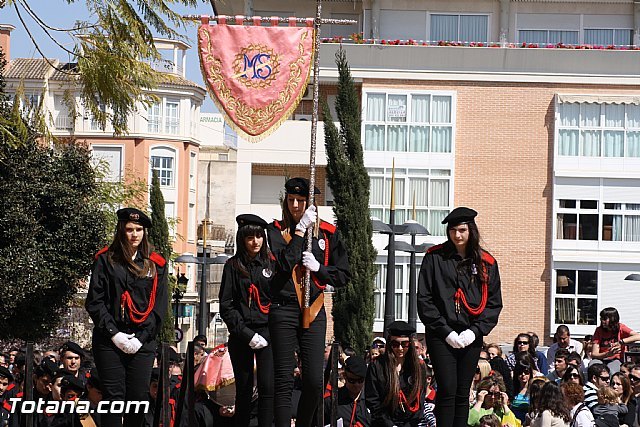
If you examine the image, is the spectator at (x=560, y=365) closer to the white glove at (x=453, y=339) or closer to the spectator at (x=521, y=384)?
the spectator at (x=521, y=384)

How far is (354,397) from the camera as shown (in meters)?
10.6

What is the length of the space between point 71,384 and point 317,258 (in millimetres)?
3272

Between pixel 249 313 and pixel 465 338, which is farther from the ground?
pixel 249 313

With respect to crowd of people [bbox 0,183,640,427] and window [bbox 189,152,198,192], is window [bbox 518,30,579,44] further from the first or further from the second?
window [bbox 189,152,198,192]

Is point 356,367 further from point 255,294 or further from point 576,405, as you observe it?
point 576,405

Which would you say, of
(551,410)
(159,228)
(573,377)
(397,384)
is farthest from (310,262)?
(159,228)

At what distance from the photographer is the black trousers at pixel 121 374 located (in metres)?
8.60

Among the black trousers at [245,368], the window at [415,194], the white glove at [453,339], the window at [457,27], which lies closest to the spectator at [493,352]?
the black trousers at [245,368]

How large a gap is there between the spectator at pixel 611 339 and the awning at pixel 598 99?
26.5 metres

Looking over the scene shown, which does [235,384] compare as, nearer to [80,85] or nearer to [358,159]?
[80,85]

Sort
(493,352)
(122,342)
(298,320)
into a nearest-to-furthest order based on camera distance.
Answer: (122,342), (298,320), (493,352)

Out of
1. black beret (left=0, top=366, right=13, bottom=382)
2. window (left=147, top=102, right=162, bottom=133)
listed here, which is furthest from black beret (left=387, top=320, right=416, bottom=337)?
window (left=147, top=102, right=162, bottom=133)

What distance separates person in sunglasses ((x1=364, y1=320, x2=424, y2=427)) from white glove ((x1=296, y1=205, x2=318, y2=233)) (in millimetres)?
1925

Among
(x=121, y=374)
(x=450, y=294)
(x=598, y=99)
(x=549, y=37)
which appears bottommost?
(x=121, y=374)
